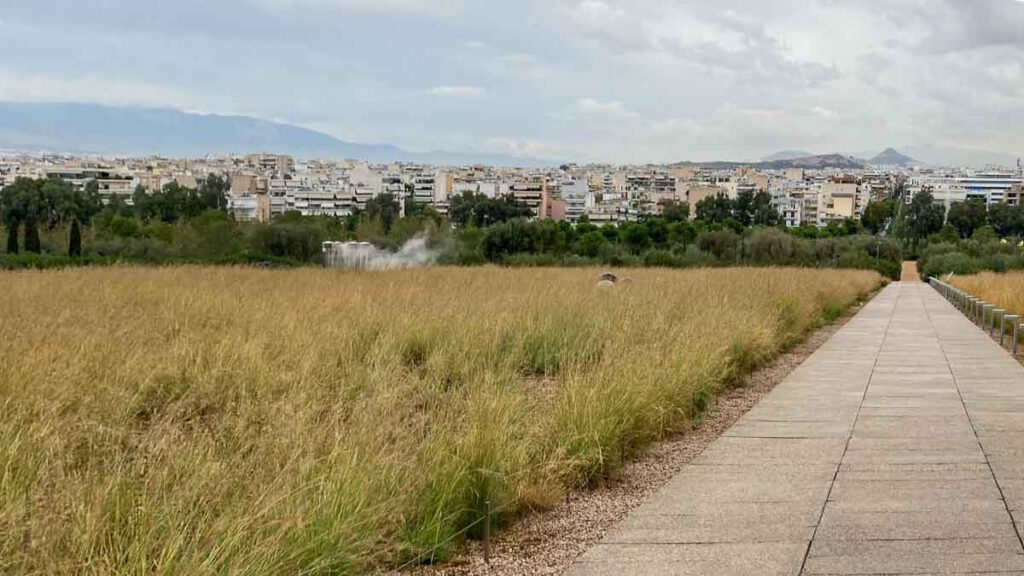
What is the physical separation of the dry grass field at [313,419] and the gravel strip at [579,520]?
11cm

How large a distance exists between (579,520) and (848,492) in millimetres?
1475

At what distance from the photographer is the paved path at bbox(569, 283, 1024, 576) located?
4059 millimetres

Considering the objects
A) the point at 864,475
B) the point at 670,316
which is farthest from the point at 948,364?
the point at 864,475

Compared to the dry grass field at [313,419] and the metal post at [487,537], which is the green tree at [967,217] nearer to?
the dry grass field at [313,419]

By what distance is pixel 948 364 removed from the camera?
10.8m

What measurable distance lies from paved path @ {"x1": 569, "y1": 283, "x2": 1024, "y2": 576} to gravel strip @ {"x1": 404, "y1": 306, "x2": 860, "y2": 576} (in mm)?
113

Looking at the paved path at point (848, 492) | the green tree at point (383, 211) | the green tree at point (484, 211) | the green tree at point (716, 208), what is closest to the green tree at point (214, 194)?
the green tree at point (383, 211)

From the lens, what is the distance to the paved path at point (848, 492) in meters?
4.06

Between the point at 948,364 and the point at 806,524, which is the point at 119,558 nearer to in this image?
the point at 806,524

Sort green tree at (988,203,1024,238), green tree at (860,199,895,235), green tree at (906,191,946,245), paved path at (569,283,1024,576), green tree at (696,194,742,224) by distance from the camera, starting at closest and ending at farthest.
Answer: paved path at (569,283,1024,576) < green tree at (906,191,946,245) < green tree at (988,203,1024,238) < green tree at (696,194,742,224) < green tree at (860,199,895,235)

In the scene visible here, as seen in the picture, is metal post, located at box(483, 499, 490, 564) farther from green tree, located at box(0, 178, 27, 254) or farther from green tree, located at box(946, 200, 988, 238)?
green tree, located at box(946, 200, 988, 238)

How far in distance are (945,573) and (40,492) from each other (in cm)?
358

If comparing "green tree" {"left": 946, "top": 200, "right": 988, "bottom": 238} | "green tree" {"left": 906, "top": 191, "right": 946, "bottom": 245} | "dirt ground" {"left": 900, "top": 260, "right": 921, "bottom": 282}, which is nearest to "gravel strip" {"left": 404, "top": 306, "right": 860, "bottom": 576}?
"dirt ground" {"left": 900, "top": 260, "right": 921, "bottom": 282}

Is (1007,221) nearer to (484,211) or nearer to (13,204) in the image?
(484,211)
